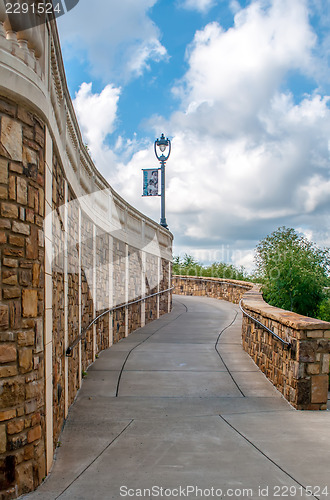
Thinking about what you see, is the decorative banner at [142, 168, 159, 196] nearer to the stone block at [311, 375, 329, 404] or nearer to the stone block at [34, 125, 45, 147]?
the stone block at [311, 375, 329, 404]

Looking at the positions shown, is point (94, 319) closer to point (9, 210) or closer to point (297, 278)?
point (9, 210)

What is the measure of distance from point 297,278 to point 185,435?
355 inches

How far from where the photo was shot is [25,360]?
11.8 feet

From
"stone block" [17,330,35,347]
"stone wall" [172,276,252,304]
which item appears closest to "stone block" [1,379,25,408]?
"stone block" [17,330,35,347]

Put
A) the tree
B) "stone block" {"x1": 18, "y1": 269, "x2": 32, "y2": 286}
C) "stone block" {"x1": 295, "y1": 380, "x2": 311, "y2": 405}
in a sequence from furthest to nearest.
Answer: the tree < "stone block" {"x1": 295, "y1": 380, "x2": 311, "y2": 405} < "stone block" {"x1": 18, "y1": 269, "x2": 32, "y2": 286}

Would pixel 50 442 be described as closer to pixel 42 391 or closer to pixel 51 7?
pixel 42 391

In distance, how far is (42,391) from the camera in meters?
3.88

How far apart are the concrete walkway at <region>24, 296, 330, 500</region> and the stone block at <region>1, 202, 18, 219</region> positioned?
7.63 ft

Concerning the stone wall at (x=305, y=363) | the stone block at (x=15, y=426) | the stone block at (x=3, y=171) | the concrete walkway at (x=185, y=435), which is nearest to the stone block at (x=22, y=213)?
the stone block at (x=3, y=171)

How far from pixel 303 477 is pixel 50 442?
2366mm

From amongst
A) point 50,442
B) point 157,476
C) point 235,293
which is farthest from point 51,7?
point 235,293

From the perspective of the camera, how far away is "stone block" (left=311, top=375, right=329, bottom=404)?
5914 mm

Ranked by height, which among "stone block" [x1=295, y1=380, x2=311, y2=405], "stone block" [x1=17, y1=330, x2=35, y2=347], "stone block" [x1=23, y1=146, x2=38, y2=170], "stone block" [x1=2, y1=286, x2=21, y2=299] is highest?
"stone block" [x1=23, y1=146, x2=38, y2=170]

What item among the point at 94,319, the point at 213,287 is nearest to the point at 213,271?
the point at 213,287
